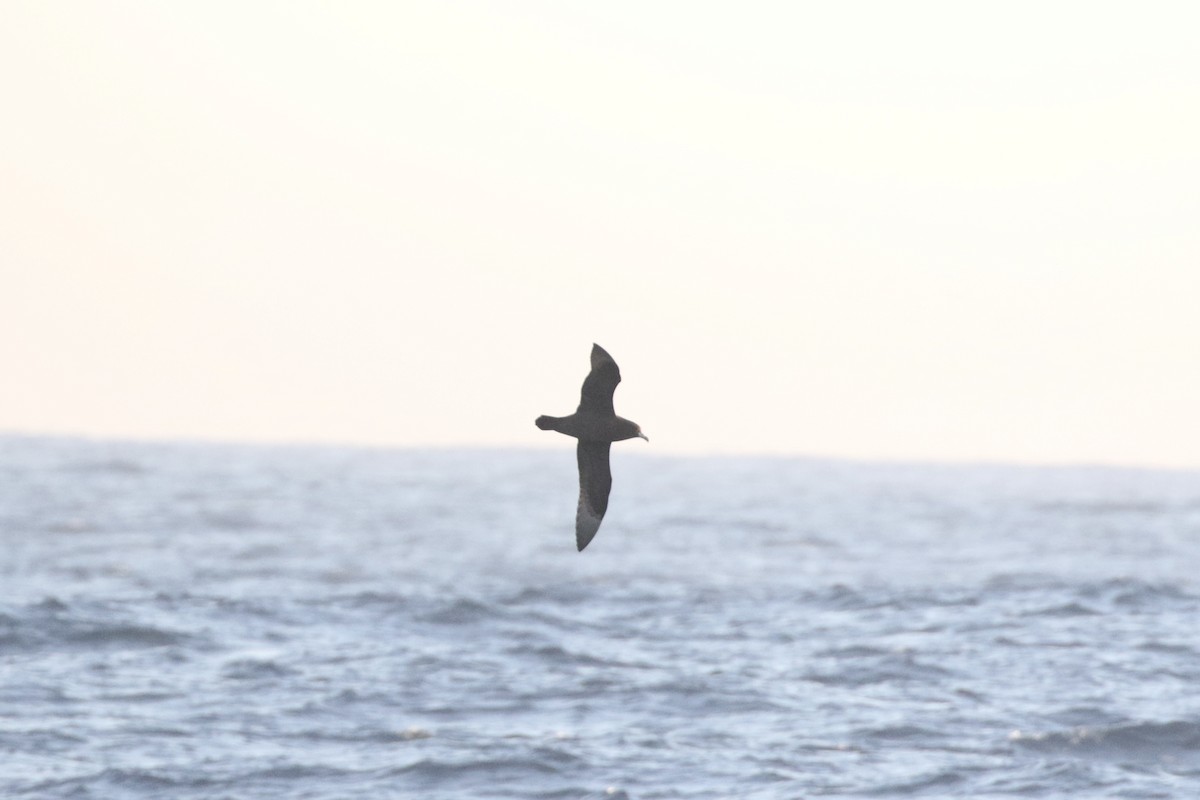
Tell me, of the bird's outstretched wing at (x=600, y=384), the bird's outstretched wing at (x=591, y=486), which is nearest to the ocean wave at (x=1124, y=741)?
the bird's outstretched wing at (x=591, y=486)

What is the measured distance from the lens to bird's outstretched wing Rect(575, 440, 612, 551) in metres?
11.4

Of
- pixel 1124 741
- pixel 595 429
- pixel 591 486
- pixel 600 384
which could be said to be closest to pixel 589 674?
pixel 1124 741

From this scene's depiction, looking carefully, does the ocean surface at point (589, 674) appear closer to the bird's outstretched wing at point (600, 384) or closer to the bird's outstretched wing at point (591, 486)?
the bird's outstretched wing at point (591, 486)

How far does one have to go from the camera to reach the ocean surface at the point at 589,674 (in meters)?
16.6

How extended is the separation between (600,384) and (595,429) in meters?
0.39

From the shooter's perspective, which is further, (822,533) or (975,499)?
(975,499)

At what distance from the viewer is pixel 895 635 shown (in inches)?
967

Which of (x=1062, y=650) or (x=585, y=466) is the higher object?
(x=585, y=466)

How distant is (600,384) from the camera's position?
1094 cm

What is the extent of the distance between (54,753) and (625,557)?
26.3 m

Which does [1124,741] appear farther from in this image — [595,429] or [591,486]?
[595,429]

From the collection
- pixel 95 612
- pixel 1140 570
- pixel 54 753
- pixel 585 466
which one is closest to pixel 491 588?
pixel 95 612

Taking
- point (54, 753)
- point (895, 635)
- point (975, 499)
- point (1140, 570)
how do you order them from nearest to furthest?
point (54, 753) < point (895, 635) < point (1140, 570) < point (975, 499)

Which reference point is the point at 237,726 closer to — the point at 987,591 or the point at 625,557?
the point at 987,591
